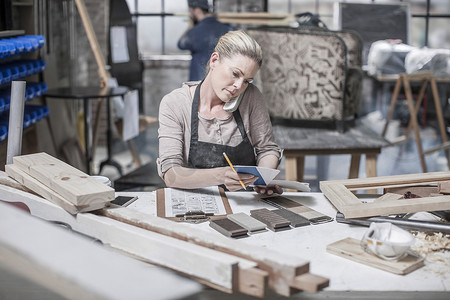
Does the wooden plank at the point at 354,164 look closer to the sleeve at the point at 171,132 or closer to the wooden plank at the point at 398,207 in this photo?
the sleeve at the point at 171,132

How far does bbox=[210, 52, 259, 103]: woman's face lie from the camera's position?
2.40 m

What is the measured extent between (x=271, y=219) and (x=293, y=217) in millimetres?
96

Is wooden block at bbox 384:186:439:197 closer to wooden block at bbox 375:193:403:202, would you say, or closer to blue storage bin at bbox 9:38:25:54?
wooden block at bbox 375:193:403:202

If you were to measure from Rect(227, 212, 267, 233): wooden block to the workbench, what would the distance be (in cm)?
2

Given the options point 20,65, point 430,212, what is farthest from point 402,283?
point 20,65

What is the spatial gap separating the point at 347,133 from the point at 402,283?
2.60 meters

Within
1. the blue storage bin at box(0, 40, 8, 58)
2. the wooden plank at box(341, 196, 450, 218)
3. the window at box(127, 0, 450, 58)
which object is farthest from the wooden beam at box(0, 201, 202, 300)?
the window at box(127, 0, 450, 58)

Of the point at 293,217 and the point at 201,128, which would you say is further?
the point at 201,128

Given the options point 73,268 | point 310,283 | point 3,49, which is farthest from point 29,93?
point 73,268

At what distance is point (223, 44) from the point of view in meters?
2.46

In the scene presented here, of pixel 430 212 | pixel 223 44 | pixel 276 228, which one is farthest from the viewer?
pixel 223 44

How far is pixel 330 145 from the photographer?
3.66 m

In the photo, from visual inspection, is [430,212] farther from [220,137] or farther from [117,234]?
[117,234]

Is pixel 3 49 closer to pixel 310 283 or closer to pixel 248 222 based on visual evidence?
pixel 248 222
